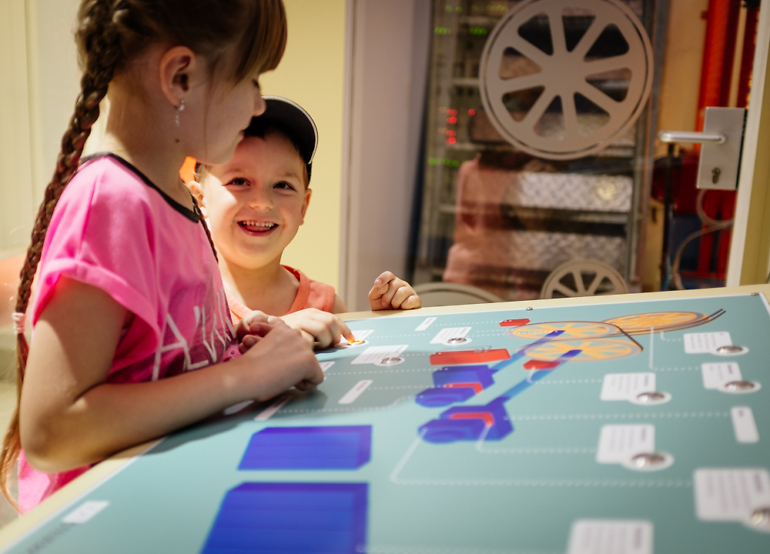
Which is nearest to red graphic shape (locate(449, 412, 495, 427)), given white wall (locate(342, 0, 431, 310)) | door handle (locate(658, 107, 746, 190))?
door handle (locate(658, 107, 746, 190))

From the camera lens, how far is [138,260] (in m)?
0.61

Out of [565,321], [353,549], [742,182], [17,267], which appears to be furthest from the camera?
[742,182]

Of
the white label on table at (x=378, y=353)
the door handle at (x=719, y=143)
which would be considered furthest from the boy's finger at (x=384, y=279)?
the door handle at (x=719, y=143)

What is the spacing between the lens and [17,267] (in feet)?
5.62

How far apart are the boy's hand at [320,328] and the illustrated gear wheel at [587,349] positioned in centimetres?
28

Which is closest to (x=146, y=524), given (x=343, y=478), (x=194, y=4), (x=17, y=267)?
(x=343, y=478)

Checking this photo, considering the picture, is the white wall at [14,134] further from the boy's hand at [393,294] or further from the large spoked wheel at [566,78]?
the large spoked wheel at [566,78]

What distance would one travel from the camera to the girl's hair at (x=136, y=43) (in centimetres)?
66

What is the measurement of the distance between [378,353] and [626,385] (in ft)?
1.09

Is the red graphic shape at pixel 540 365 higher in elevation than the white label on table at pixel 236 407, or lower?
higher

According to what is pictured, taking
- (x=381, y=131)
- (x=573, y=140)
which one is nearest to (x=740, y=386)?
(x=573, y=140)

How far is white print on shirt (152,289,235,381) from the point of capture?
67 cm

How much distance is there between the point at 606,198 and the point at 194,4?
179cm

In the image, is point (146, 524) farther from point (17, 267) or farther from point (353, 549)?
point (17, 267)
